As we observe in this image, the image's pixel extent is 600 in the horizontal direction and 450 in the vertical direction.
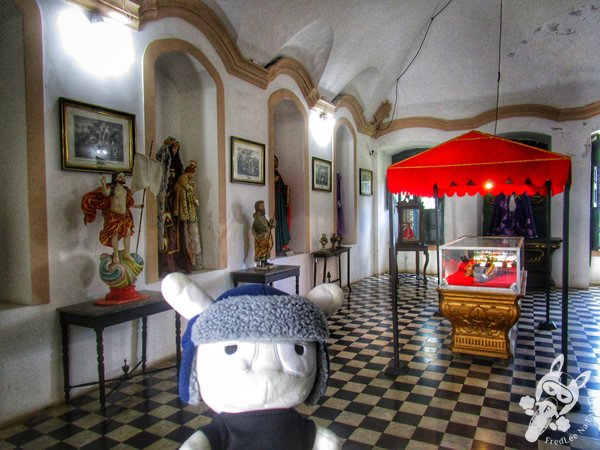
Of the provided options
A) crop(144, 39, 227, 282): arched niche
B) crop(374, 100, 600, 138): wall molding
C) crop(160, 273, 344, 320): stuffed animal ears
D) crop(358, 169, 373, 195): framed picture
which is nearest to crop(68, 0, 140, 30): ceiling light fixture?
crop(144, 39, 227, 282): arched niche

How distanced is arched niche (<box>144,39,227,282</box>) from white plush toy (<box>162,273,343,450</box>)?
3990mm

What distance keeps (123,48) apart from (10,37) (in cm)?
97

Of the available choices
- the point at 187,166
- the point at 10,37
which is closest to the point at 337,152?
the point at 187,166

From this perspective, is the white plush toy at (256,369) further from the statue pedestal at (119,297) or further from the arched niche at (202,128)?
the arched niche at (202,128)

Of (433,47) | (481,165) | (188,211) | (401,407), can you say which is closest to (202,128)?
(188,211)

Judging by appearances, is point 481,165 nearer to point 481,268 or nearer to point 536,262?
point 481,268

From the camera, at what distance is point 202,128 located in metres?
5.62

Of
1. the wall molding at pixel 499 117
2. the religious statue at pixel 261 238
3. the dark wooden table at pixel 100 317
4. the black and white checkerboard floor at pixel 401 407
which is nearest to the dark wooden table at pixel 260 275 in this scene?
the religious statue at pixel 261 238

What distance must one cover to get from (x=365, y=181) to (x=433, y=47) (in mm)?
3199

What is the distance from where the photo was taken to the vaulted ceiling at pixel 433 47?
20.2ft

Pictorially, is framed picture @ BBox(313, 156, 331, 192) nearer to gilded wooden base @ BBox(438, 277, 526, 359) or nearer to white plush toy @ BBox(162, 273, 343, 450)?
gilded wooden base @ BBox(438, 277, 526, 359)

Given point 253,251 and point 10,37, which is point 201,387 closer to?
point 10,37

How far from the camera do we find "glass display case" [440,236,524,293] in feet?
15.1

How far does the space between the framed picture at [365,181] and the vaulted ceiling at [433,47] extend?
1359 mm
